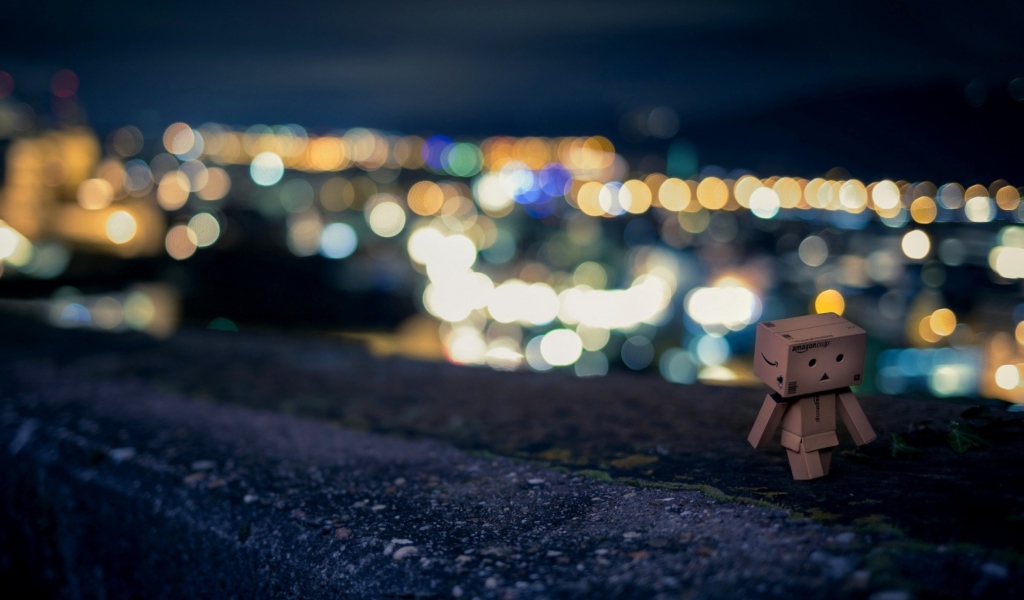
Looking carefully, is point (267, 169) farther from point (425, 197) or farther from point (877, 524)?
point (877, 524)

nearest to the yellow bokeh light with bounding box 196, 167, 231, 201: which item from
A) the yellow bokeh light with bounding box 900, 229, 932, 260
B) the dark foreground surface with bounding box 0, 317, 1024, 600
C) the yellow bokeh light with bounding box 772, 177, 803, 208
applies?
the yellow bokeh light with bounding box 772, 177, 803, 208

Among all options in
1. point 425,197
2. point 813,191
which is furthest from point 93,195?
point 425,197

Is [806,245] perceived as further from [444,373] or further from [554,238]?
[554,238]

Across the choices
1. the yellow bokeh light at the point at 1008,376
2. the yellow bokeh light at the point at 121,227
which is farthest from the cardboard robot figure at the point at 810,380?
the yellow bokeh light at the point at 121,227

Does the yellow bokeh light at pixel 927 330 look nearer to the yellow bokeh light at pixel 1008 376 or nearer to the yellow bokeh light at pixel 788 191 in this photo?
the yellow bokeh light at pixel 1008 376

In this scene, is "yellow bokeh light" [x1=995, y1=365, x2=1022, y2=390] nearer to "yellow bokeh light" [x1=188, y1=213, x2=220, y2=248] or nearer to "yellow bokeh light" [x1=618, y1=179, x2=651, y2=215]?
"yellow bokeh light" [x1=188, y1=213, x2=220, y2=248]

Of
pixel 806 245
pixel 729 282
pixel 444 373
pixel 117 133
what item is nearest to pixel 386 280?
pixel 729 282
